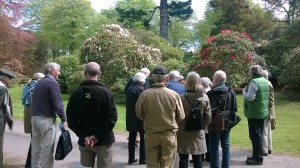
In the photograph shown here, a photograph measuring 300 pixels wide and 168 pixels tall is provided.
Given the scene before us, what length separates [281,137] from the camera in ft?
36.1

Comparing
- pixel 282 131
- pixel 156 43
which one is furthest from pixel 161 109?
pixel 156 43

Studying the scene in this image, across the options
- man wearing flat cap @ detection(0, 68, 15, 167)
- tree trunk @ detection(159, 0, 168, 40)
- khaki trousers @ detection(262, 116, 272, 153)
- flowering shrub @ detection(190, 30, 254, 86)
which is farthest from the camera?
tree trunk @ detection(159, 0, 168, 40)

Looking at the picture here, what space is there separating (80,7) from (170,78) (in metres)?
42.6

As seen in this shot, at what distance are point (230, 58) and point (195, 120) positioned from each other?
1593 cm

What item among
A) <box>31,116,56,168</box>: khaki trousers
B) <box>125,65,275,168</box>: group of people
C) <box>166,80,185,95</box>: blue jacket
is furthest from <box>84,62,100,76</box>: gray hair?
<box>166,80,185,95</box>: blue jacket

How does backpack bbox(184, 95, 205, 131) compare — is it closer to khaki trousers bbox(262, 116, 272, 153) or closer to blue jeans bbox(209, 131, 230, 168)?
blue jeans bbox(209, 131, 230, 168)

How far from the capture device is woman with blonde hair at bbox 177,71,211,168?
19.1 feet

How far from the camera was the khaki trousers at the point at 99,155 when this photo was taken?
4.87 meters

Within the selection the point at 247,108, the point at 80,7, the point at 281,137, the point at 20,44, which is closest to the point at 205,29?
the point at 80,7

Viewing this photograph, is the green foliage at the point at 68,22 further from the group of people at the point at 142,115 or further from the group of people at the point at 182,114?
the group of people at the point at 142,115

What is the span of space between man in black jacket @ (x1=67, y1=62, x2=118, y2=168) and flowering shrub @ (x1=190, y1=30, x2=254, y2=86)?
16.6 m

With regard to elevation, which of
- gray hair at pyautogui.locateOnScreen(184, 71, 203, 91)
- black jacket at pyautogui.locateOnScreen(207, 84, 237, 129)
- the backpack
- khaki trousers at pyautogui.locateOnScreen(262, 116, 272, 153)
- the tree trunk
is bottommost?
khaki trousers at pyautogui.locateOnScreen(262, 116, 272, 153)

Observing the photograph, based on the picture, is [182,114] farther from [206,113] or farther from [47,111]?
[47,111]

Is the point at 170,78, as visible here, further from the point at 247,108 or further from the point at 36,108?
the point at 36,108
